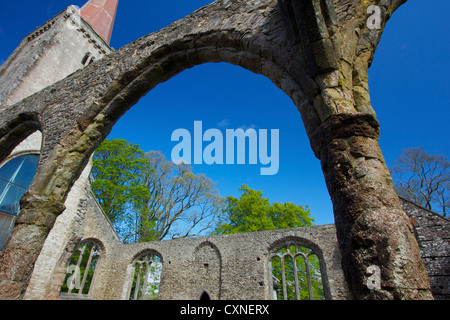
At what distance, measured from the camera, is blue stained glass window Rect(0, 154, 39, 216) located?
725cm

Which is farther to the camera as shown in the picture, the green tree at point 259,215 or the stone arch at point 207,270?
the green tree at point 259,215

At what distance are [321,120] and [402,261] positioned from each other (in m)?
1.12

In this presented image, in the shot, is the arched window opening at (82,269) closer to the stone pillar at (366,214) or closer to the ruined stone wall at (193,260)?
the ruined stone wall at (193,260)

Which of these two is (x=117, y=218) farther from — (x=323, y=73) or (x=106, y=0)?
(x=106, y=0)

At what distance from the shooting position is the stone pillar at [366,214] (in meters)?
1.20

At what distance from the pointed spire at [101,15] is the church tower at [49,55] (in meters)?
5.14

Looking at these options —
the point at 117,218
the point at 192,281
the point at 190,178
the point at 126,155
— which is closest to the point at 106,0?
the point at 126,155

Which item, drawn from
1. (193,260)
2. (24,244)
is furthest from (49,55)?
(193,260)

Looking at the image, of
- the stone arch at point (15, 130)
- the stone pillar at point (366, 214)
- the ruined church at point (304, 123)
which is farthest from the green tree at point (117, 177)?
the stone pillar at point (366, 214)

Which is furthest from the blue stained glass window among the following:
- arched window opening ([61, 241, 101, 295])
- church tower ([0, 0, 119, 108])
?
arched window opening ([61, 241, 101, 295])

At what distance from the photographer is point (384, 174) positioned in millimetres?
1586

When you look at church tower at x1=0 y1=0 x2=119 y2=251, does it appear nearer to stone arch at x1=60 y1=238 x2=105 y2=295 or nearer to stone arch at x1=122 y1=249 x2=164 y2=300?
stone arch at x1=60 y1=238 x2=105 y2=295

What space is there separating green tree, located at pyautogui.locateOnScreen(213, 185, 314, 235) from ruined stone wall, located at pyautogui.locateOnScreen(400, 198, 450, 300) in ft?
34.6

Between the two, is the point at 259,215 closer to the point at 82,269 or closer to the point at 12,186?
the point at 82,269
